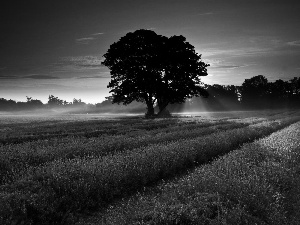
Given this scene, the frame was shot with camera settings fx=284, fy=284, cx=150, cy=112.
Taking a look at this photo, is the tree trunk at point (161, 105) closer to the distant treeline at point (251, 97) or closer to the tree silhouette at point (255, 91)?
the distant treeline at point (251, 97)

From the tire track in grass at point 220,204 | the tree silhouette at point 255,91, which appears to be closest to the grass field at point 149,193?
the tire track in grass at point 220,204

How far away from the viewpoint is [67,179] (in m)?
6.48

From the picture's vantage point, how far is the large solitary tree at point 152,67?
41906 mm

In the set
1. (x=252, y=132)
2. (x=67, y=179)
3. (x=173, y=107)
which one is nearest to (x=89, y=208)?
(x=67, y=179)

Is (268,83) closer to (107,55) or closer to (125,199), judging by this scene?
(107,55)

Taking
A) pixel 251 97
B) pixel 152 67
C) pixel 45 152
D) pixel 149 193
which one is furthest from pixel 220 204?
pixel 251 97

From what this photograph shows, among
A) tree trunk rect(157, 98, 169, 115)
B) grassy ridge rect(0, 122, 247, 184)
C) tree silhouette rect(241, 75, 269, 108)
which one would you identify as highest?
tree silhouette rect(241, 75, 269, 108)

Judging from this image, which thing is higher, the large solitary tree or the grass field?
the large solitary tree

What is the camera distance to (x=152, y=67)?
42.8 meters

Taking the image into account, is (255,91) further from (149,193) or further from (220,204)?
(220,204)

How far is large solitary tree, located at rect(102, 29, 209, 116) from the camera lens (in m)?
41.9

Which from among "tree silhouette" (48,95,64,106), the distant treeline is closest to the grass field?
the distant treeline

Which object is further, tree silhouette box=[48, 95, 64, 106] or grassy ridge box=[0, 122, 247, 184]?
tree silhouette box=[48, 95, 64, 106]

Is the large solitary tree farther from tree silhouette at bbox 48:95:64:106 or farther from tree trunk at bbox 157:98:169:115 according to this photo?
tree silhouette at bbox 48:95:64:106
